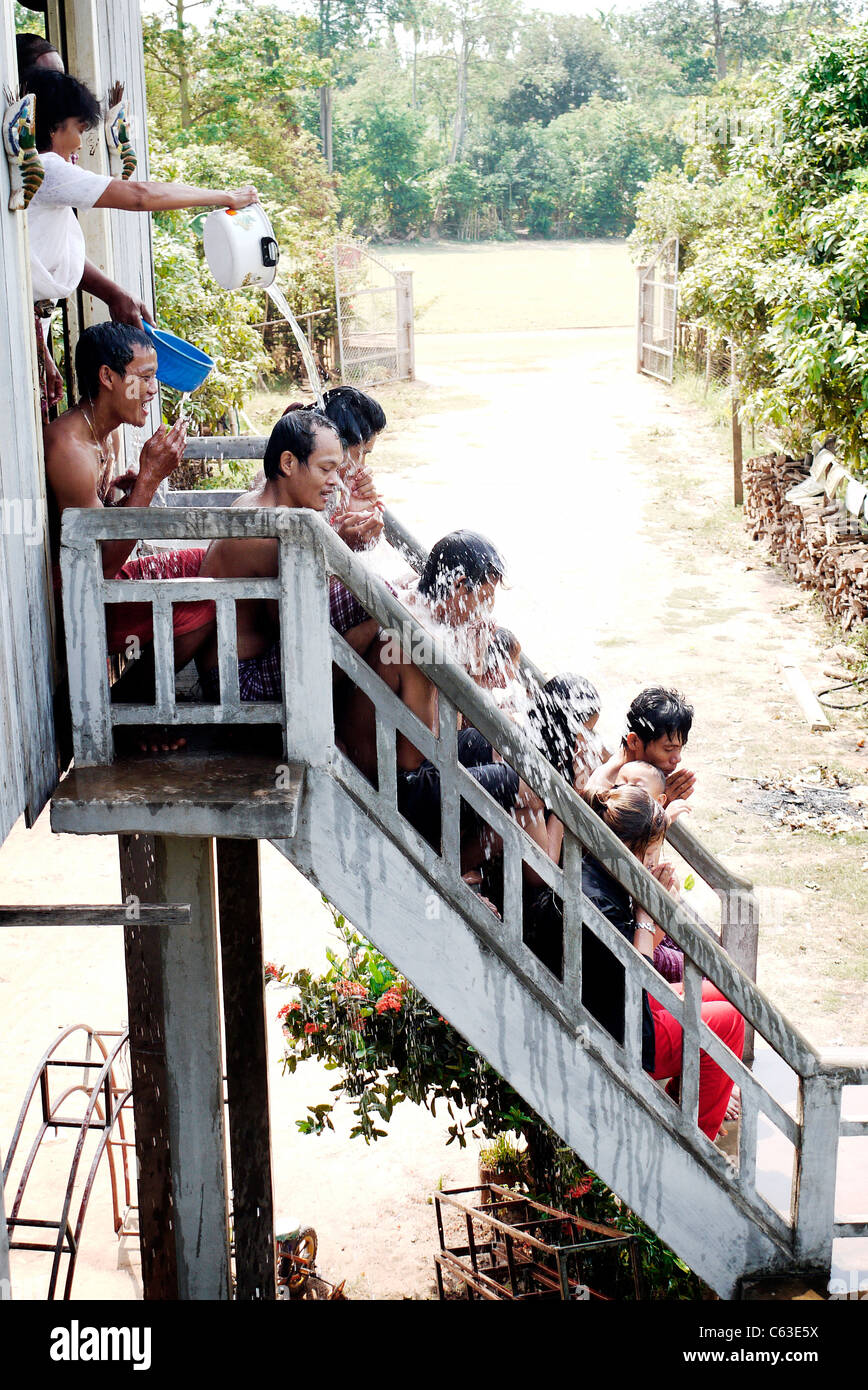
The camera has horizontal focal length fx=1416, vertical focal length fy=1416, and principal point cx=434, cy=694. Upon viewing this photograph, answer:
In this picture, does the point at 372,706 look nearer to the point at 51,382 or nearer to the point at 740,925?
the point at 51,382

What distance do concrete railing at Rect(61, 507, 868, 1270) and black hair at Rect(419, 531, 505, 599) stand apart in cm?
59

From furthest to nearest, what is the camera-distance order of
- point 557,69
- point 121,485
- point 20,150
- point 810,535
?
point 557,69, point 810,535, point 121,485, point 20,150

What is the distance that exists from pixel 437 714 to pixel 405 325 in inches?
844

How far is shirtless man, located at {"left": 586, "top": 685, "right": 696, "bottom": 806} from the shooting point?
4645 mm

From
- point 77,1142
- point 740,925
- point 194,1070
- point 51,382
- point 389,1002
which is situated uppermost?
point 51,382

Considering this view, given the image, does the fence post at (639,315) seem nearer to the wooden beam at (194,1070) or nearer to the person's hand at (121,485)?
the person's hand at (121,485)

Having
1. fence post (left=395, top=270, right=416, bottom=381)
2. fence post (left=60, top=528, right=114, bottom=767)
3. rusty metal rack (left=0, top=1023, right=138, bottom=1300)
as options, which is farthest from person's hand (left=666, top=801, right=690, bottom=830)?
fence post (left=395, top=270, right=416, bottom=381)

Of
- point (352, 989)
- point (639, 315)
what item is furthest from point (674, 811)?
point (639, 315)

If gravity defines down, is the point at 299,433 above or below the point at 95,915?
above

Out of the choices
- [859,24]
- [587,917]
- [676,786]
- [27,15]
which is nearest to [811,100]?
[859,24]

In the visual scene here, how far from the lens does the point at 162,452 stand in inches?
142

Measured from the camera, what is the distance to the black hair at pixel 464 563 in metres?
4.09

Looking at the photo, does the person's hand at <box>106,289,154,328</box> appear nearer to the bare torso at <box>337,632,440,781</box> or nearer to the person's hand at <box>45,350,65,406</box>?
the person's hand at <box>45,350,65,406</box>
